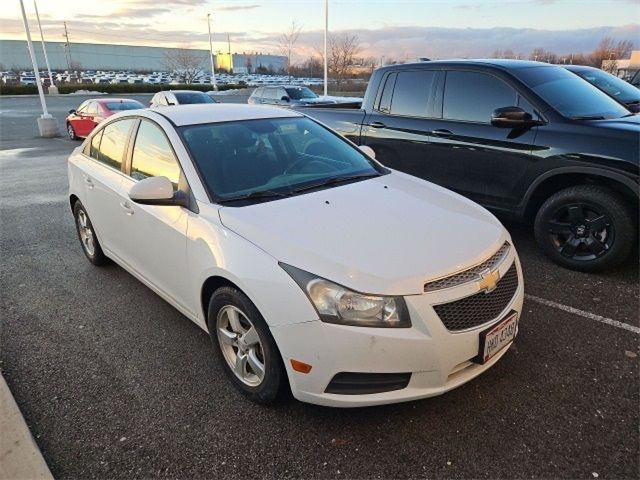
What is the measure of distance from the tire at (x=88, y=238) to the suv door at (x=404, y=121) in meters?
3.31

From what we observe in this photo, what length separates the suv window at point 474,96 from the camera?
15.6ft

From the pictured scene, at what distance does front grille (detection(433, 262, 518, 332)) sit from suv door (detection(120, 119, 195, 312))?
1601 millimetres

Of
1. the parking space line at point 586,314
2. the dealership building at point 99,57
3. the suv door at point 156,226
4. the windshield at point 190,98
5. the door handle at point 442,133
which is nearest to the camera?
the suv door at point 156,226

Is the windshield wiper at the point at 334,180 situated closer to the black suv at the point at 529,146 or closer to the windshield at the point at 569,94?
the black suv at the point at 529,146

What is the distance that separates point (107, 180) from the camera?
3854mm

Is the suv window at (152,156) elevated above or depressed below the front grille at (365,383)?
above

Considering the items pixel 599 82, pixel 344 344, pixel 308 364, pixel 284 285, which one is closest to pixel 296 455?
pixel 308 364

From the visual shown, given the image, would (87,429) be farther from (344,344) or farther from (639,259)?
(639,259)

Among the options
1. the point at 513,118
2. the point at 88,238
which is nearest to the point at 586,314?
the point at 513,118

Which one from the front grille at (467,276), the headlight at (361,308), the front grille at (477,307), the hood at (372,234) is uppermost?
the hood at (372,234)

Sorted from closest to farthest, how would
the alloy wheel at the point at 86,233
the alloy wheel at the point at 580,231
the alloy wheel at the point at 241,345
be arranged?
1. the alloy wheel at the point at 241,345
2. the alloy wheel at the point at 580,231
3. the alloy wheel at the point at 86,233

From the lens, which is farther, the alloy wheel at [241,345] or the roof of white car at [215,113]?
the roof of white car at [215,113]

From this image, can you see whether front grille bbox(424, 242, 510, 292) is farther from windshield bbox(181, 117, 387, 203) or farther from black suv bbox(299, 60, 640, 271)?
black suv bbox(299, 60, 640, 271)

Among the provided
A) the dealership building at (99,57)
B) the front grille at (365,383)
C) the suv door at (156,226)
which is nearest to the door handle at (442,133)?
the suv door at (156,226)
